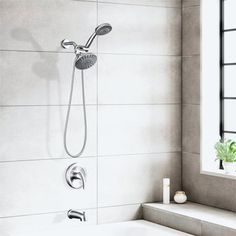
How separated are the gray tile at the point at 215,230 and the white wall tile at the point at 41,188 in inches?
31.4

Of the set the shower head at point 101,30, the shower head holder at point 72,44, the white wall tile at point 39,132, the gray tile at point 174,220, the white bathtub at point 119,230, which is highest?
the shower head at point 101,30

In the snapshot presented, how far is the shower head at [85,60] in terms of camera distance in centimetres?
331

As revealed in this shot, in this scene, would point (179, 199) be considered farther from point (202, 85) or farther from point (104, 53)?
point (104, 53)

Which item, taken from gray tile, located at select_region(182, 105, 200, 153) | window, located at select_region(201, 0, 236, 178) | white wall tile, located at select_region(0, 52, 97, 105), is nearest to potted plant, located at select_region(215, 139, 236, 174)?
window, located at select_region(201, 0, 236, 178)

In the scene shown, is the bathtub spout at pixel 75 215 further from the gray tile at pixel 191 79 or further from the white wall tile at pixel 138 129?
the gray tile at pixel 191 79

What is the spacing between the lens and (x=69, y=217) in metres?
3.52

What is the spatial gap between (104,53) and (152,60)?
0.39 meters

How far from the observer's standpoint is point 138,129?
384 centimetres

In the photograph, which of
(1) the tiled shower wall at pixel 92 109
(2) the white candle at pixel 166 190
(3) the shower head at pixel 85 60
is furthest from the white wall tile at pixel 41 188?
(3) the shower head at pixel 85 60

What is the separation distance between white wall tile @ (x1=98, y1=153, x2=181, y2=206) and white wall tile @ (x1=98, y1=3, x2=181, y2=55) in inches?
30.4

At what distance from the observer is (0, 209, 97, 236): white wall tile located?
3.38 meters

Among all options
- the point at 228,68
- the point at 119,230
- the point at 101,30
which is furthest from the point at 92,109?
the point at 228,68

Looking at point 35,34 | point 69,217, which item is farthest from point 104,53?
point 69,217

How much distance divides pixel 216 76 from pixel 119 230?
1292mm
